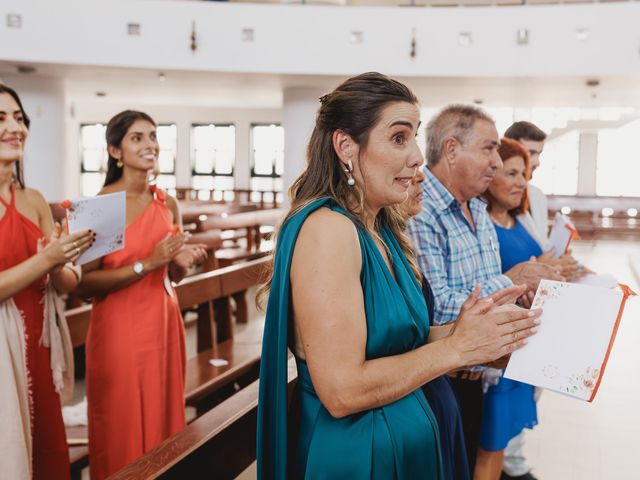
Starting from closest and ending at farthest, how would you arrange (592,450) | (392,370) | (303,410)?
1. (392,370)
2. (303,410)
3. (592,450)

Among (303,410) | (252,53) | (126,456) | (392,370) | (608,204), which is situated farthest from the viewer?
(608,204)

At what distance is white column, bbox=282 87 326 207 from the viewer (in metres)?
11.8

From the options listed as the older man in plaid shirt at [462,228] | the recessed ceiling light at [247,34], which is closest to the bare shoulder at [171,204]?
the older man in plaid shirt at [462,228]

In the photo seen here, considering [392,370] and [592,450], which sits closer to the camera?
[392,370]

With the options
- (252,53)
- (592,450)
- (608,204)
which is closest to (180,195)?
(252,53)

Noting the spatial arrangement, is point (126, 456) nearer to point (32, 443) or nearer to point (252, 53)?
point (32, 443)

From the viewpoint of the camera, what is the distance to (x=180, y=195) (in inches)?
738

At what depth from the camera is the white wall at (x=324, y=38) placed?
10.1 m

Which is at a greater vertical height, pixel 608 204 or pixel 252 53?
pixel 252 53

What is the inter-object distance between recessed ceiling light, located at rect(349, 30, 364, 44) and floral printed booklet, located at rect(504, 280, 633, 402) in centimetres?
965

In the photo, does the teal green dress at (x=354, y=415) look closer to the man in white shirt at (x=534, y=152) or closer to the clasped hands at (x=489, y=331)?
the clasped hands at (x=489, y=331)

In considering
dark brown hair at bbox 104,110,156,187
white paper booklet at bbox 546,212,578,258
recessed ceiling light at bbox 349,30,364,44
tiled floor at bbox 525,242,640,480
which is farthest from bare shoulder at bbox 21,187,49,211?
recessed ceiling light at bbox 349,30,364,44

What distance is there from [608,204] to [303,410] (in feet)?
59.2

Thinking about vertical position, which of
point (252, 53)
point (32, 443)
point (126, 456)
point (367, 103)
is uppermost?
point (252, 53)
